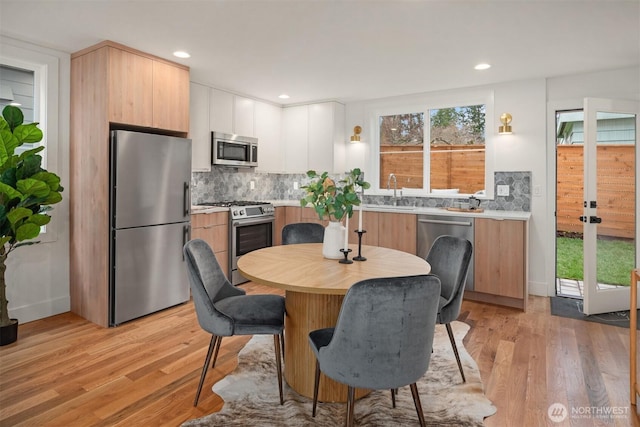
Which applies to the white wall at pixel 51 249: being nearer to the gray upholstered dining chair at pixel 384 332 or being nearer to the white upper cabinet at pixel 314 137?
the white upper cabinet at pixel 314 137

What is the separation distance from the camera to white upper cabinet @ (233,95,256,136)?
489cm

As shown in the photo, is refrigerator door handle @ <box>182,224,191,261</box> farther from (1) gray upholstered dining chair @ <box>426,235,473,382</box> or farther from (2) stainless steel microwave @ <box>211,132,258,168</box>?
(1) gray upholstered dining chair @ <box>426,235,473,382</box>

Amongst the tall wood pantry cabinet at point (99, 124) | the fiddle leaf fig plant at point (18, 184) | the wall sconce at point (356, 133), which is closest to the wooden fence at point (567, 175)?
the wall sconce at point (356, 133)

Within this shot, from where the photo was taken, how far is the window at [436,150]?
15.5 ft

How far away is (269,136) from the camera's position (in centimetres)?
550

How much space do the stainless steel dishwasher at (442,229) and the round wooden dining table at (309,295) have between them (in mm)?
1922

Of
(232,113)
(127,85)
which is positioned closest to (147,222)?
(127,85)

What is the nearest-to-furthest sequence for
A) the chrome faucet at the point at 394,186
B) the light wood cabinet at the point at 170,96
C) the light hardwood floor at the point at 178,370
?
1. the light hardwood floor at the point at 178,370
2. the light wood cabinet at the point at 170,96
3. the chrome faucet at the point at 394,186

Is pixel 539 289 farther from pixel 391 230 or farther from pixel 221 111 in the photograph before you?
pixel 221 111

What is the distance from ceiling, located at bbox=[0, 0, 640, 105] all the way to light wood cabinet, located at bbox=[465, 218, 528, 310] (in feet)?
5.24

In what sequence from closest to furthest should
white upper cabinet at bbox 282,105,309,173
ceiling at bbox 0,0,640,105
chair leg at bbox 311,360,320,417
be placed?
chair leg at bbox 311,360,320,417
ceiling at bbox 0,0,640,105
white upper cabinet at bbox 282,105,309,173

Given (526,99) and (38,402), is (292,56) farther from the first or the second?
(38,402)

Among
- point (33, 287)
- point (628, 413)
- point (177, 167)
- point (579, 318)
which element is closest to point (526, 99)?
point (579, 318)

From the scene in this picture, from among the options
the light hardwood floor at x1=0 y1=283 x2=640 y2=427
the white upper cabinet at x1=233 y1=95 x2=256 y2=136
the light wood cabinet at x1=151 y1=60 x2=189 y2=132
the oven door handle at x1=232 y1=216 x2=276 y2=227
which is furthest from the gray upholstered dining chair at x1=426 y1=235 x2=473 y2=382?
the white upper cabinet at x1=233 y1=95 x2=256 y2=136
